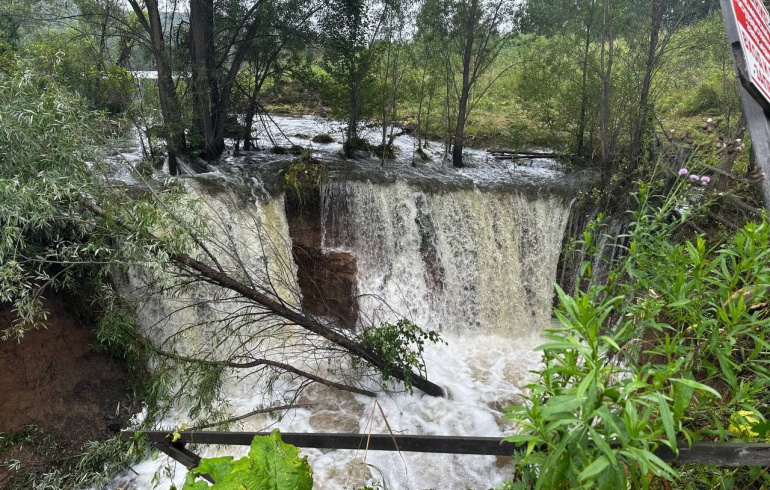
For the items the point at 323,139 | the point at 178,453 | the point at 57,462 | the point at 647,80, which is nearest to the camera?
the point at 178,453

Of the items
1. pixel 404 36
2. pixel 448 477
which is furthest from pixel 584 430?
pixel 404 36

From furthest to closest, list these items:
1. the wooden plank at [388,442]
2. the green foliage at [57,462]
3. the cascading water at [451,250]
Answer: the cascading water at [451,250]
the green foliage at [57,462]
the wooden plank at [388,442]

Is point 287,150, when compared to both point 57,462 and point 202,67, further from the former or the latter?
point 57,462

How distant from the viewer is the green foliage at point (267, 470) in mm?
1373

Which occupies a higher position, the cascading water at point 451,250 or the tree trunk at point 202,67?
the tree trunk at point 202,67

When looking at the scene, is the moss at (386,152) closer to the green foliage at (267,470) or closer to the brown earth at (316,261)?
the brown earth at (316,261)

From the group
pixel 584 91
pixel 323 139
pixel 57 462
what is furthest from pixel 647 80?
pixel 57 462

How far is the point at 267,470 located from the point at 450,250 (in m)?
6.97

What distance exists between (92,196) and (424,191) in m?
4.98

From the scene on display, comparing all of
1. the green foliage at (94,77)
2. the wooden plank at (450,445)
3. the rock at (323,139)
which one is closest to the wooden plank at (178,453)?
the wooden plank at (450,445)

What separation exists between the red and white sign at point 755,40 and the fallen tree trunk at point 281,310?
3777mm

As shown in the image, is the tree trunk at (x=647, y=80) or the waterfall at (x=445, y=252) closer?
the waterfall at (x=445, y=252)

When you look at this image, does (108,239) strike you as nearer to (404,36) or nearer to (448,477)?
(448,477)

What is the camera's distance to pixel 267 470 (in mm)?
1405
